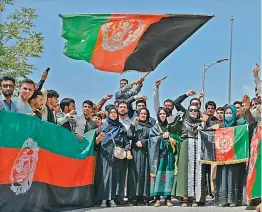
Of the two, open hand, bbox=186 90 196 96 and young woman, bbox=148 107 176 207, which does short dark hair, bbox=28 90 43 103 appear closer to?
young woman, bbox=148 107 176 207

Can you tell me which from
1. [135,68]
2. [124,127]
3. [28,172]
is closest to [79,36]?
[135,68]

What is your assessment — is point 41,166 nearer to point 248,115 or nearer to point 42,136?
point 42,136

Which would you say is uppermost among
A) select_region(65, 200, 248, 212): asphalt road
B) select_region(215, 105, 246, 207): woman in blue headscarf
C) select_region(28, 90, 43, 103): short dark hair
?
select_region(28, 90, 43, 103): short dark hair

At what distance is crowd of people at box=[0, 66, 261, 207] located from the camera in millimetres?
8203

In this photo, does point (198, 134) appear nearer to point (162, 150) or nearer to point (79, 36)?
point (162, 150)

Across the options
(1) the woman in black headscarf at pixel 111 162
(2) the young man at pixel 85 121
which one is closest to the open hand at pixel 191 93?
(1) the woman in black headscarf at pixel 111 162

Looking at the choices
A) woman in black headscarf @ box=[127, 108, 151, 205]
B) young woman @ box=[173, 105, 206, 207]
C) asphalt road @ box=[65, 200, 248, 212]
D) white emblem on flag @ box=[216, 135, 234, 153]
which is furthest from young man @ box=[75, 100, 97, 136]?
white emblem on flag @ box=[216, 135, 234, 153]

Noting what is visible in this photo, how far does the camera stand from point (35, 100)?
24.3ft

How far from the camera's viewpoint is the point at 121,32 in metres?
9.20

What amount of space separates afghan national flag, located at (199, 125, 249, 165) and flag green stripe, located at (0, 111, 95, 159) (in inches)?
76.5

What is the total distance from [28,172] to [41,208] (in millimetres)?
643

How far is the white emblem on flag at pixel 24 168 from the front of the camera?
644 cm

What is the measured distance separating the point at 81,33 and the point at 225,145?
3376mm

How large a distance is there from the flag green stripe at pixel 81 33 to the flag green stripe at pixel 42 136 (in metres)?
1.59
